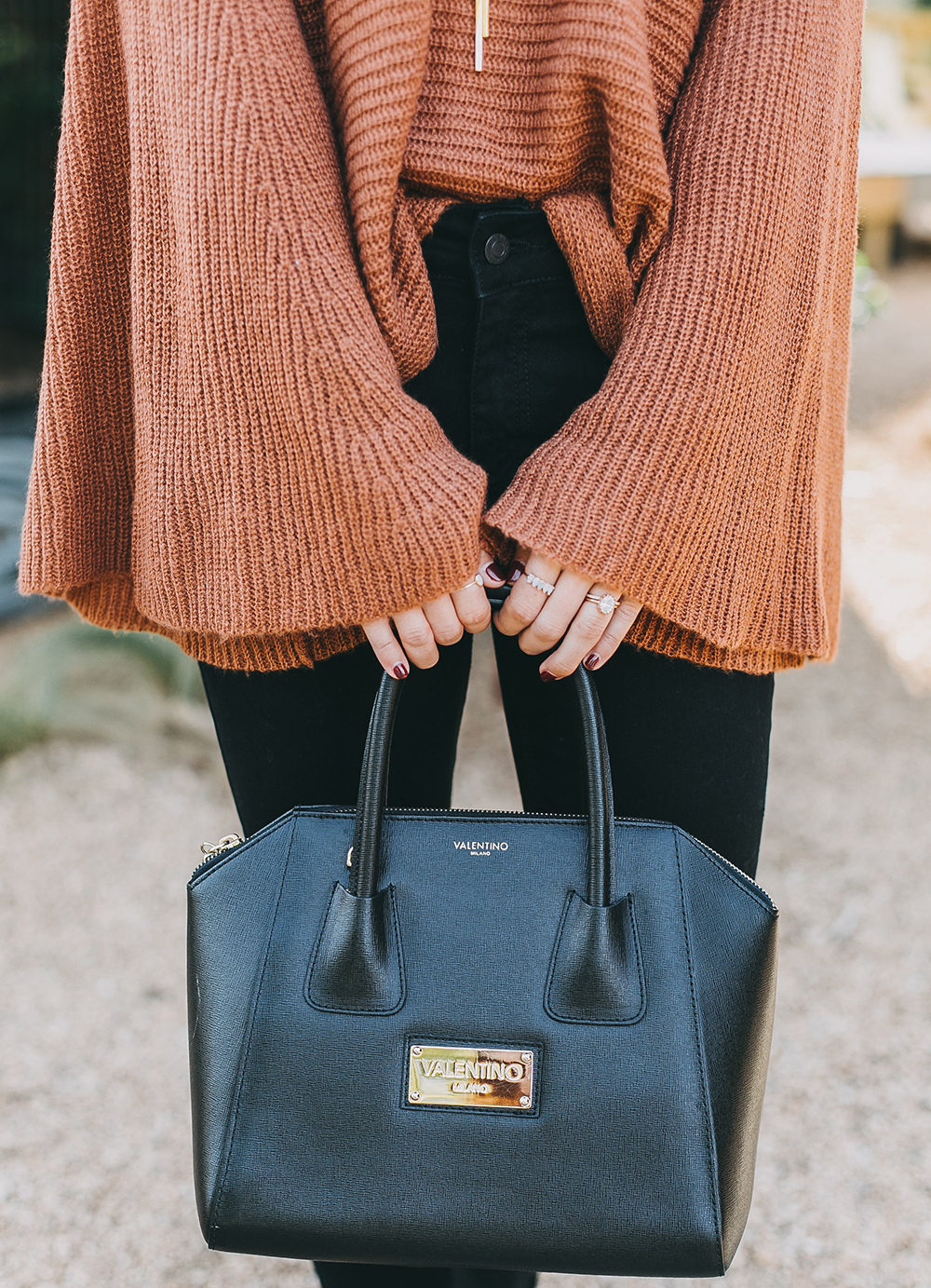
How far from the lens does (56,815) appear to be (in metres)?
2.38

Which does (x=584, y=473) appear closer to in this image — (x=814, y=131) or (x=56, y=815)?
(x=814, y=131)

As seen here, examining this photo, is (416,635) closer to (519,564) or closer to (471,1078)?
(519,564)

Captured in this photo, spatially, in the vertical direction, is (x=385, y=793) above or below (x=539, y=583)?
below

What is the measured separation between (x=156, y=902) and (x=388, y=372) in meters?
1.72

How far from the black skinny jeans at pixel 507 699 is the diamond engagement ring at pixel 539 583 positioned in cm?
8

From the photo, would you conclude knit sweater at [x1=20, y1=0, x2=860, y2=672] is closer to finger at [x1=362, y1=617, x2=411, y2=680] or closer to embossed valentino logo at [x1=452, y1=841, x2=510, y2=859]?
finger at [x1=362, y1=617, x2=411, y2=680]

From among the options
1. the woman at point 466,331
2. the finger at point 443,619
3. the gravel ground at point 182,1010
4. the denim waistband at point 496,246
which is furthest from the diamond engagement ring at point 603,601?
the gravel ground at point 182,1010

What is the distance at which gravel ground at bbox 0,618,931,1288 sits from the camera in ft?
4.88

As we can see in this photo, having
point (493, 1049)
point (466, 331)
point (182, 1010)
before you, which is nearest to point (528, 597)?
point (466, 331)

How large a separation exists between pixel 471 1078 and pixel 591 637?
344 mm

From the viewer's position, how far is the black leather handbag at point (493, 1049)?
75 cm

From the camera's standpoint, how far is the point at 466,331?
82cm

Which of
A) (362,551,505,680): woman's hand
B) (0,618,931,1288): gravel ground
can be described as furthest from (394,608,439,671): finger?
(0,618,931,1288): gravel ground

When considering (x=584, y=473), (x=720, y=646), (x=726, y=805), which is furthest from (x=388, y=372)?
(x=726, y=805)
